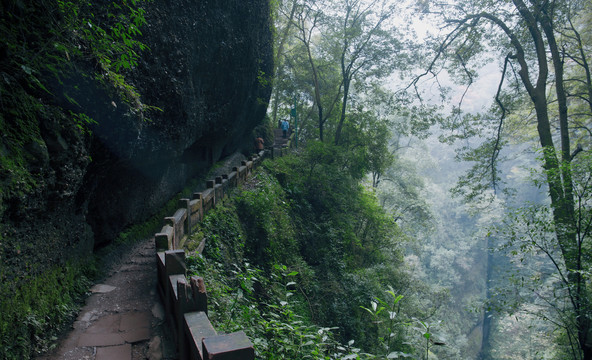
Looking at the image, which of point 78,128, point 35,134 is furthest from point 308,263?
point 35,134

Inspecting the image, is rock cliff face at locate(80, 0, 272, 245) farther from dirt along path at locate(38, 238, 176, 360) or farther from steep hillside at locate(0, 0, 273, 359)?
dirt along path at locate(38, 238, 176, 360)

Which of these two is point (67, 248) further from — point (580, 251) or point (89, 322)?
point (580, 251)

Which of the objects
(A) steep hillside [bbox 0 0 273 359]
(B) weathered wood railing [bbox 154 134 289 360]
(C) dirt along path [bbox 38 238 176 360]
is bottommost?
(C) dirt along path [bbox 38 238 176 360]

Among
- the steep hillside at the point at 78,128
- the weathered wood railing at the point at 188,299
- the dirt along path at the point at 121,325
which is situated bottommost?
the dirt along path at the point at 121,325

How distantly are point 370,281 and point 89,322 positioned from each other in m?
8.75

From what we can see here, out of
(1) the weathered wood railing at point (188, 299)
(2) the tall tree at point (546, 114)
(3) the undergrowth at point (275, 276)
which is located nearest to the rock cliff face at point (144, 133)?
(1) the weathered wood railing at point (188, 299)

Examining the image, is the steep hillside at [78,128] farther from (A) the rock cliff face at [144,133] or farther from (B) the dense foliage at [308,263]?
(B) the dense foliage at [308,263]

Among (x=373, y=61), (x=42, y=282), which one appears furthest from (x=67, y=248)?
(x=373, y=61)

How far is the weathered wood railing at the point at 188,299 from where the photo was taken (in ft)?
7.26

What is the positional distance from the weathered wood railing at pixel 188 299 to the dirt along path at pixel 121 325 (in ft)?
0.59

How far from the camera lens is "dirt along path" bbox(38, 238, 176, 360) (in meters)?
3.42

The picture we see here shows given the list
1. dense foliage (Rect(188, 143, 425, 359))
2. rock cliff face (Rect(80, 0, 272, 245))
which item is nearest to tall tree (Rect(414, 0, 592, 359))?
dense foliage (Rect(188, 143, 425, 359))

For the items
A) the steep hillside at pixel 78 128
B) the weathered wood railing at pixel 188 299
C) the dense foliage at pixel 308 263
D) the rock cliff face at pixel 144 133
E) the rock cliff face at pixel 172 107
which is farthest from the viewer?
the rock cliff face at pixel 172 107

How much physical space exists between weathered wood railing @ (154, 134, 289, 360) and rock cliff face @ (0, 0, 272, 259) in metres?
1.20
